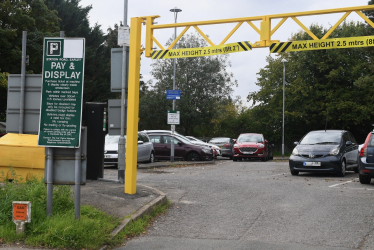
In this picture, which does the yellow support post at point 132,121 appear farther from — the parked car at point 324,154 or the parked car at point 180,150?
the parked car at point 180,150

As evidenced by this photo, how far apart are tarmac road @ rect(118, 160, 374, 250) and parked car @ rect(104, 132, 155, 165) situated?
6.15 m

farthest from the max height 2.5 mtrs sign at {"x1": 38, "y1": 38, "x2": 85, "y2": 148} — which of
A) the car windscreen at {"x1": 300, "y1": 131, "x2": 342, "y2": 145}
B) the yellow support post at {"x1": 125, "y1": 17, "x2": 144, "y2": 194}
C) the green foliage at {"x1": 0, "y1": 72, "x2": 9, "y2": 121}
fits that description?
the green foliage at {"x1": 0, "y1": 72, "x2": 9, "y2": 121}

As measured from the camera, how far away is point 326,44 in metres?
9.46

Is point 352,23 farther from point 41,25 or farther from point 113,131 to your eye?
point 113,131

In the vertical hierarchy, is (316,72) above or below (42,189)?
above

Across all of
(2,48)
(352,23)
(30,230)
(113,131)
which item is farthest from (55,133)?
(352,23)

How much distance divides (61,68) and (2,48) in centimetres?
2542

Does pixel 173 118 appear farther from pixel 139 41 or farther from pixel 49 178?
pixel 49 178

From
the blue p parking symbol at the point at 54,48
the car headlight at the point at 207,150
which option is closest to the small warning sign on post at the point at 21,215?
the blue p parking symbol at the point at 54,48

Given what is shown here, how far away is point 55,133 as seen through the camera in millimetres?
6301

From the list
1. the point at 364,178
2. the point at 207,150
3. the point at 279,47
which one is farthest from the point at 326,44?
the point at 207,150

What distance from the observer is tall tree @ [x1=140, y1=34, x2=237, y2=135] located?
4747 centimetres

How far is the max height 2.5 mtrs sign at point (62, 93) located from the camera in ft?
20.6

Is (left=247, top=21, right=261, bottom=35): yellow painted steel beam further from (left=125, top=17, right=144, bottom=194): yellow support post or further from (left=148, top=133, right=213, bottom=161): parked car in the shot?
(left=148, top=133, right=213, bottom=161): parked car
